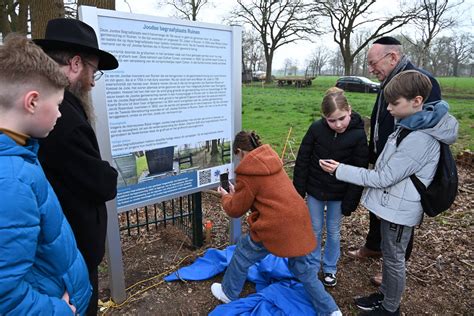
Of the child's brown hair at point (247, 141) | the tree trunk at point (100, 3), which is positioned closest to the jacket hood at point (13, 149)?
the child's brown hair at point (247, 141)

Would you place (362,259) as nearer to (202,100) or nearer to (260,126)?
(202,100)

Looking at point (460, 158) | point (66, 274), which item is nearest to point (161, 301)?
point (66, 274)

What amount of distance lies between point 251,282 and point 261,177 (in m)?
1.30

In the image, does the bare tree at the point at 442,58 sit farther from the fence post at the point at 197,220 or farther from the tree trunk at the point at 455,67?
the fence post at the point at 197,220

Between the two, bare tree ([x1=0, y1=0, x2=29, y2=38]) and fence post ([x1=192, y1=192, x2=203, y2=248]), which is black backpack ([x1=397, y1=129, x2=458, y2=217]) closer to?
fence post ([x1=192, y1=192, x2=203, y2=248])

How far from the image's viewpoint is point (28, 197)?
1.08 meters

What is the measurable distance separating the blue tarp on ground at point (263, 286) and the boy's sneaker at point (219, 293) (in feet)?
0.45

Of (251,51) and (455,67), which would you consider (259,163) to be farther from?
(455,67)

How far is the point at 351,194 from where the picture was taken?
9.08 ft

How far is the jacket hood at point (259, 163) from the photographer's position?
2.26m

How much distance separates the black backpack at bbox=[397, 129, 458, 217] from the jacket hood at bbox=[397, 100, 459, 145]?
77 millimetres

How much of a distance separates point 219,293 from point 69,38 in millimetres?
2203

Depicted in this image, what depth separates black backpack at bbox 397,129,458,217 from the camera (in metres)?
2.24

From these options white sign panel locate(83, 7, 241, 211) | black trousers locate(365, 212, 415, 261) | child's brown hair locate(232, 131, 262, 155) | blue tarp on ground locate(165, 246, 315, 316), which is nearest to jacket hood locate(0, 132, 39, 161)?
white sign panel locate(83, 7, 241, 211)
